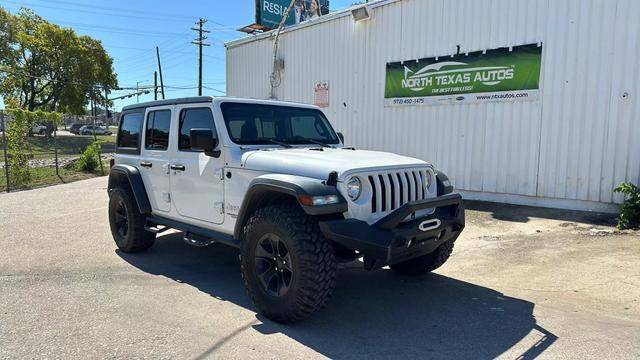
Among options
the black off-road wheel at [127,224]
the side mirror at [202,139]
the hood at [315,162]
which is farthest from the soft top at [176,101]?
the black off-road wheel at [127,224]

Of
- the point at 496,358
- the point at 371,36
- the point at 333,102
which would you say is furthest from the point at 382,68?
the point at 496,358

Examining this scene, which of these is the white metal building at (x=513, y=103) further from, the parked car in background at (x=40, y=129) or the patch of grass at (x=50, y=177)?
the parked car in background at (x=40, y=129)

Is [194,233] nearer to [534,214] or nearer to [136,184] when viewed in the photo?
[136,184]

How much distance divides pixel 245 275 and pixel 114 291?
5.12 feet

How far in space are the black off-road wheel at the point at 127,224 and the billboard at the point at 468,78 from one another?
653cm

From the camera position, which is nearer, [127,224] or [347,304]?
[347,304]

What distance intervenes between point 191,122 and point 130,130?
5.44 feet

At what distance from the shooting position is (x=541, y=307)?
444 centimetres

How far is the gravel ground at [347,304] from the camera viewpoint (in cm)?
360

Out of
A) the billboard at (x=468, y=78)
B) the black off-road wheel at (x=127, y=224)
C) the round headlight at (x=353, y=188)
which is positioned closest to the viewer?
the round headlight at (x=353, y=188)

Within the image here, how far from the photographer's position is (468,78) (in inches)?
376

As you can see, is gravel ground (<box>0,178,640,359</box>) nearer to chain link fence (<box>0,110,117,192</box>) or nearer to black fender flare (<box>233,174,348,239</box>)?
black fender flare (<box>233,174,348,239</box>)

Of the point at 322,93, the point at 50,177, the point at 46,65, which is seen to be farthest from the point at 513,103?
the point at 46,65

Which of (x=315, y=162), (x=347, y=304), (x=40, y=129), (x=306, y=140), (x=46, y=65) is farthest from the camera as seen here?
(x=46, y=65)
